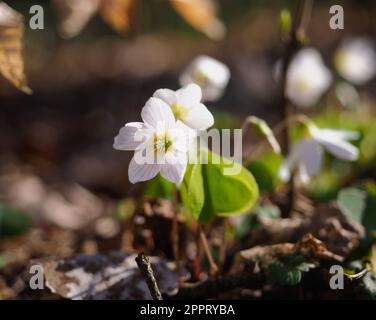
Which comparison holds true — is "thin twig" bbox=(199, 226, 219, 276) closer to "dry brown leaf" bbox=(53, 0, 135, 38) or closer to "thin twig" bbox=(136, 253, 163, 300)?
"thin twig" bbox=(136, 253, 163, 300)

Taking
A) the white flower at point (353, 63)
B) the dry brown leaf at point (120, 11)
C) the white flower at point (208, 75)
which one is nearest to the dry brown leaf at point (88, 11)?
the dry brown leaf at point (120, 11)

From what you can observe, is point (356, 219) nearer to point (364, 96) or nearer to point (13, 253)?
point (13, 253)

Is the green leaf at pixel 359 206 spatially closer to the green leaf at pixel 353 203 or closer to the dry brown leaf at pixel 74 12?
the green leaf at pixel 353 203

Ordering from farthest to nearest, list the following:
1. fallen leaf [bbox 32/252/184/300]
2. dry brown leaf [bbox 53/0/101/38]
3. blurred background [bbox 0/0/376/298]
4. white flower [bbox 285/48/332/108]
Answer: blurred background [bbox 0/0/376/298]
white flower [bbox 285/48/332/108]
dry brown leaf [bbox 53/0/101/38]
fallen leaf [bbox 32/252/184/300]

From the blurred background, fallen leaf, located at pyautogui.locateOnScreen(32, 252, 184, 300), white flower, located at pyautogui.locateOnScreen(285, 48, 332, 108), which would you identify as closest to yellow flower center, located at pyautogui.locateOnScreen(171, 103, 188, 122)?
fallen leaf, located at pyautogui.locateOnScreen(32, 252, 184, 300)
